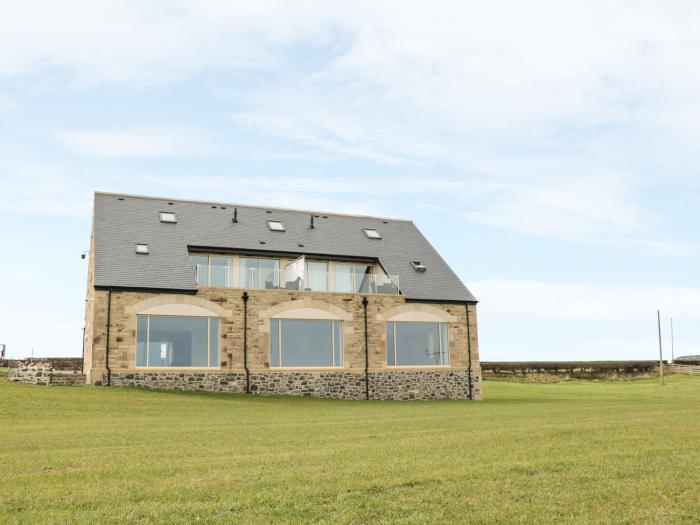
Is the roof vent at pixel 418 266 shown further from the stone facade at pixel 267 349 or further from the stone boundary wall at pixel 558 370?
the stone boundary wall at pixel 558 370

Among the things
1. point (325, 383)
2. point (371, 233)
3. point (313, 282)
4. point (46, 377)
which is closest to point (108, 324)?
point (46, 377)

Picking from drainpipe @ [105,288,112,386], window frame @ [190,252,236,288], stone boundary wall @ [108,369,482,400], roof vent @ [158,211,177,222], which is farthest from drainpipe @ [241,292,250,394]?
roof vent @ [158,211,177,222]

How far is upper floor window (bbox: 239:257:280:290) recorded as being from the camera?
32531mm

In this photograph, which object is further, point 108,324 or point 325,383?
point 325,383

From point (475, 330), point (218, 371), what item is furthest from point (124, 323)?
point (475, 330)

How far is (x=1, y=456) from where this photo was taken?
11688 mm

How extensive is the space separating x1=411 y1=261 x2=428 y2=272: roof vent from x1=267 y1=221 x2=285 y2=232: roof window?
6960 mm

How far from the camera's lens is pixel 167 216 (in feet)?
115

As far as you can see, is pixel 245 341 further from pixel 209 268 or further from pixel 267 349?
pixel 209 268

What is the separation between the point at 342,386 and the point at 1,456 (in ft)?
72.5

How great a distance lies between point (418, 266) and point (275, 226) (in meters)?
7.52

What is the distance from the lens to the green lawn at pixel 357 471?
7.61m

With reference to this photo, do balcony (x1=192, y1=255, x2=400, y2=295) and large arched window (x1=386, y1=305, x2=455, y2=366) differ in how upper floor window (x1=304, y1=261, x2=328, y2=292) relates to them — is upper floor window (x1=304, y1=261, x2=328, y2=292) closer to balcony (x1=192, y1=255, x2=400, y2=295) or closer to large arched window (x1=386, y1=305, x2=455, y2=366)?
balcony (x1=192, y1=255, x2=400, y2=295)

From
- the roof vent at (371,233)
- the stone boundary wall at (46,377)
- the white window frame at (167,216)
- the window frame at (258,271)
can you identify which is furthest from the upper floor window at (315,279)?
the stone boundary wall at (46,377)
